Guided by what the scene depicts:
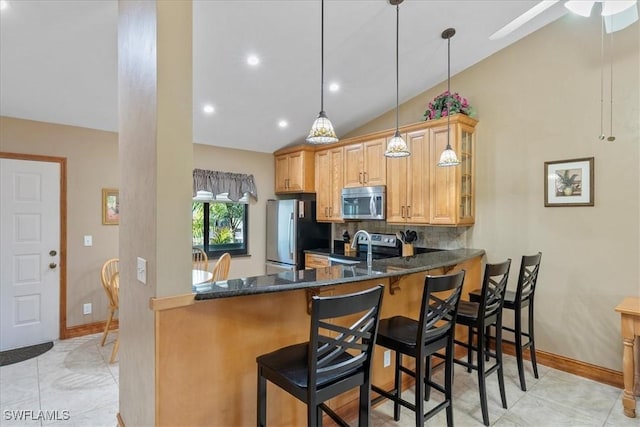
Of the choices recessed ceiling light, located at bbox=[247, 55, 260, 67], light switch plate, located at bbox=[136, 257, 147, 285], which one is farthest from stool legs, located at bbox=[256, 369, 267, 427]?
recessed ceiling light, located at bbox=[247, 55, 260, 67]

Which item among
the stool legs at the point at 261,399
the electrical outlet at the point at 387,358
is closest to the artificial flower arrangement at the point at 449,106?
the electrical outlet at the point at 387,358

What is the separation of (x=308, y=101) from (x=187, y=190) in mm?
2736

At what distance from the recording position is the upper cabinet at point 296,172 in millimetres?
5023

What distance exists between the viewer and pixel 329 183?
4.95 meters

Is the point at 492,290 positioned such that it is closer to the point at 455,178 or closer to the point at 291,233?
the point at 455,178

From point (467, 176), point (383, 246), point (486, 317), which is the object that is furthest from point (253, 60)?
point (486, 317)

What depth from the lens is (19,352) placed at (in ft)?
11.7

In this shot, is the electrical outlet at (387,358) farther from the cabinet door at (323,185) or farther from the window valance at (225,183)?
the window valance at (225,183)

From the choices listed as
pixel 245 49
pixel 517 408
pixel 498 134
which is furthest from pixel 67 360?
pixel 498 134

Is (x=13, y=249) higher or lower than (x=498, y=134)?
lower

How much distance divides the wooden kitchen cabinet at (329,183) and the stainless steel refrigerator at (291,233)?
0.66 ft

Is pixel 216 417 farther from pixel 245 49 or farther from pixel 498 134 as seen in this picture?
pixel 498 134

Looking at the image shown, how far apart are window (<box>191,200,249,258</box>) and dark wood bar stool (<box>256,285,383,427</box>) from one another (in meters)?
3.43

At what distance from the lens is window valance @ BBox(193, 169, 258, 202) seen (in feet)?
15.3
